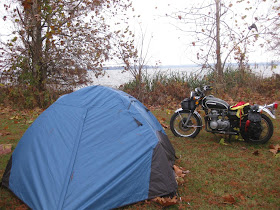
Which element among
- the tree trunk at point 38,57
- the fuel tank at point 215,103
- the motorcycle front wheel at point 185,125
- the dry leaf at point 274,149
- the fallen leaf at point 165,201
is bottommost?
the fallen leaf at point 165,201

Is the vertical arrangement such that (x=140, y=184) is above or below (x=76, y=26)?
below

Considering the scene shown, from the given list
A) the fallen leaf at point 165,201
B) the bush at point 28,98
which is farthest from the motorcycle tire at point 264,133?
the bush at point 28,98

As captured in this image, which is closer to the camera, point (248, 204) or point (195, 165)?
point (248, 204)

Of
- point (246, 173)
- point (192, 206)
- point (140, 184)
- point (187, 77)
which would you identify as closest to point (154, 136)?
point (140, 184)

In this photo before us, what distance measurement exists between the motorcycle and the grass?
0.22 meters

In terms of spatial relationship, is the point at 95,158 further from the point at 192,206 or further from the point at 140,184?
the point at 192,206

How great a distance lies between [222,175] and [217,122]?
1717mm

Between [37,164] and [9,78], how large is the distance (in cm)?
925

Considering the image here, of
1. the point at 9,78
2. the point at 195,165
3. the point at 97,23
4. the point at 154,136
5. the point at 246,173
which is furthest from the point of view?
the point at 97,23

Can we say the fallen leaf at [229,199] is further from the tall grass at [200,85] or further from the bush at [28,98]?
the bush at [28,98]

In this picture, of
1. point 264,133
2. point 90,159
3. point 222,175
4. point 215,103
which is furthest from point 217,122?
point 90,159

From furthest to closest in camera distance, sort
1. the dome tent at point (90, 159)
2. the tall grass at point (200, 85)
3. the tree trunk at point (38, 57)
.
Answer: the tall grass at point (200, 85), the tree trunk at point (38, 57), the dome tent at point (90, 159)

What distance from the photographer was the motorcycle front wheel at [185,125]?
241 inches

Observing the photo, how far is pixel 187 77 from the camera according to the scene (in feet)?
41.2
